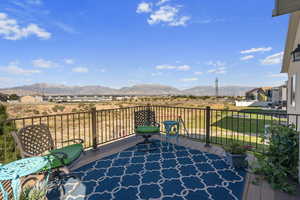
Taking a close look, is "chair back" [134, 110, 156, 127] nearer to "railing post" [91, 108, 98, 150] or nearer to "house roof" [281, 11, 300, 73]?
"railing post" [91, 108, 98, 150]

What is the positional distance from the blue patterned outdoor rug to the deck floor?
0.39 ft

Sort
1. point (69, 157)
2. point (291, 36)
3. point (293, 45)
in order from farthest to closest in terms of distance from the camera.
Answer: point (293, 45) < point (291, 36) < point (69, 157)

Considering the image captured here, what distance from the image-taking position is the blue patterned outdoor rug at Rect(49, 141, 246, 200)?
2.03m

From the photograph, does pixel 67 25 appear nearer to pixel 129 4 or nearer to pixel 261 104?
pixel 129 4

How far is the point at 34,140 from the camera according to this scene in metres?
2.39

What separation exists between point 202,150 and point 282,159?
1627mm

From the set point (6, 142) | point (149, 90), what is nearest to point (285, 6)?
point (6, 142)

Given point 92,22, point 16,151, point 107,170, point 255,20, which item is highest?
point 92,22

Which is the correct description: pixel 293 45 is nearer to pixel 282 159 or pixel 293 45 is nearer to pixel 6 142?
pixel 282 159

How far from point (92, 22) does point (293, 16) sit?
38.0ft

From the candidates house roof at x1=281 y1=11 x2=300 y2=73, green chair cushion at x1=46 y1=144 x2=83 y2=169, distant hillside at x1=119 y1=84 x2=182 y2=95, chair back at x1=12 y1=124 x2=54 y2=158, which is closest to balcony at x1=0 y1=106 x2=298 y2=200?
chair back at x1=12 y1=124 x2=54 y2=158

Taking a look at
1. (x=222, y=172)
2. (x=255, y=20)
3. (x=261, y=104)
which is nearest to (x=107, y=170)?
(x=222, y=172)

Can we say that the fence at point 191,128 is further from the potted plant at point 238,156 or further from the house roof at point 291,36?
the house roof at point 291,36

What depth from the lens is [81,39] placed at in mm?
14773
